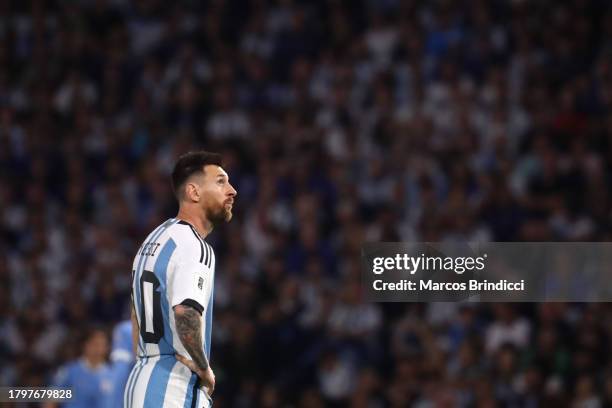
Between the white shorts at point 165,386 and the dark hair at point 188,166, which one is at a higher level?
the dark hair at point 188,166

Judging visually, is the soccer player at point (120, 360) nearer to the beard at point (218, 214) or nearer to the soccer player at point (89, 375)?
the soccer player at point (89, 375)

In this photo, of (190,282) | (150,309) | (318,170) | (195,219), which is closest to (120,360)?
(195,219)

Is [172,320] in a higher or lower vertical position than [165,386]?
higher

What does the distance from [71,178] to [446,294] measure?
7.57 metres

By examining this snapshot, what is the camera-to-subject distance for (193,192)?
19.2 ft

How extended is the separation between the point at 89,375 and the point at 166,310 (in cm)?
357

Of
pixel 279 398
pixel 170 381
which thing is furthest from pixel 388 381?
pixel 170 381

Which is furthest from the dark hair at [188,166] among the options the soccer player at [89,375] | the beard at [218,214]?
the soccer player at [89,375]

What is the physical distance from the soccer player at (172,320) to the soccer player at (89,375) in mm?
3267

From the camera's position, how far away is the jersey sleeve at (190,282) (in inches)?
216

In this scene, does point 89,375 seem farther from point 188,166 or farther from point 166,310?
point 166,310

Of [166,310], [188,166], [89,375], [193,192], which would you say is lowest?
[166,310]

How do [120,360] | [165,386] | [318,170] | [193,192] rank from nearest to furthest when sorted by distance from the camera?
[165,386], [193,192], [120,360], [318,170]

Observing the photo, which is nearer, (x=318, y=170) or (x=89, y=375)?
(x=89, y=375)
